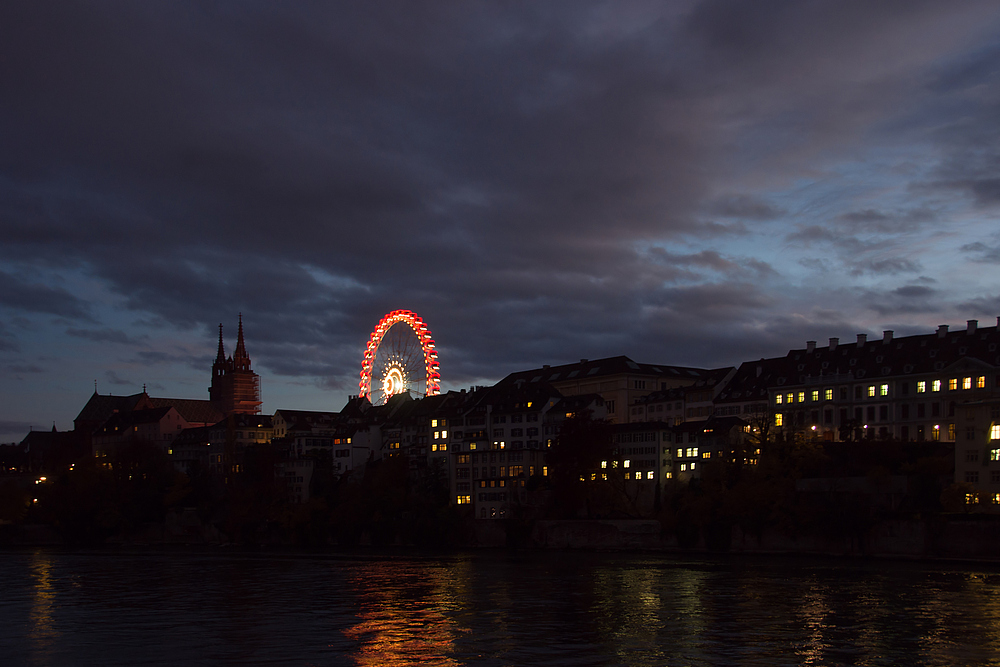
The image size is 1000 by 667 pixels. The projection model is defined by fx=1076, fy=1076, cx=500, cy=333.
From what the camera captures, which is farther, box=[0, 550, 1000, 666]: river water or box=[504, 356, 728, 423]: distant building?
box=[504, 356, 728, 423]: distant building

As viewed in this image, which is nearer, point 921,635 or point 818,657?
point 818,657

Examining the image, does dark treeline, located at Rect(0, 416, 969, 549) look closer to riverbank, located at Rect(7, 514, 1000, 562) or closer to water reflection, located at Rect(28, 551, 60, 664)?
riverbank, located at Rect(7, 514, 1000, 562)

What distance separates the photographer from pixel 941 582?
7356 centimetres

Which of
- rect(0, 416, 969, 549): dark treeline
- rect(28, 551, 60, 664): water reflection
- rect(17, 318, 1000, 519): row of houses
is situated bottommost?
rect(28, 551, 60, 664): water reflection

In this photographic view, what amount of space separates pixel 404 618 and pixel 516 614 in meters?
6.30

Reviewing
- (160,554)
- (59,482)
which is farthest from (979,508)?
(59,482)

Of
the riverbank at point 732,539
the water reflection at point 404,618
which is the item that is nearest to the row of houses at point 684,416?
the riverbank at point 732,539

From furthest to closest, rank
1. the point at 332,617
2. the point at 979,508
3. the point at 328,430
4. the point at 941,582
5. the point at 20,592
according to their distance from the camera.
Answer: the point at 328,430, the point at 979,508, the point at 20,592, the point at 941,582, the point at 332,617

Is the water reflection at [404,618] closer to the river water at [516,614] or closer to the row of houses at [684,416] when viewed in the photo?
the river water at [516,614]

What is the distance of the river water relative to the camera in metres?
47.7

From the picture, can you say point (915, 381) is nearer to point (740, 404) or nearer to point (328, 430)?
point (740, 404)

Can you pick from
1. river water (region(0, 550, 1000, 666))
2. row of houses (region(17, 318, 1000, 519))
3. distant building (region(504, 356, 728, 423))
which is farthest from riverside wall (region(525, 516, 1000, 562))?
distant building (region(504, 356, 728, 423))

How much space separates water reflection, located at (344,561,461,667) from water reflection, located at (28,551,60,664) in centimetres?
1419

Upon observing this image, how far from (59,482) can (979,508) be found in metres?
135
